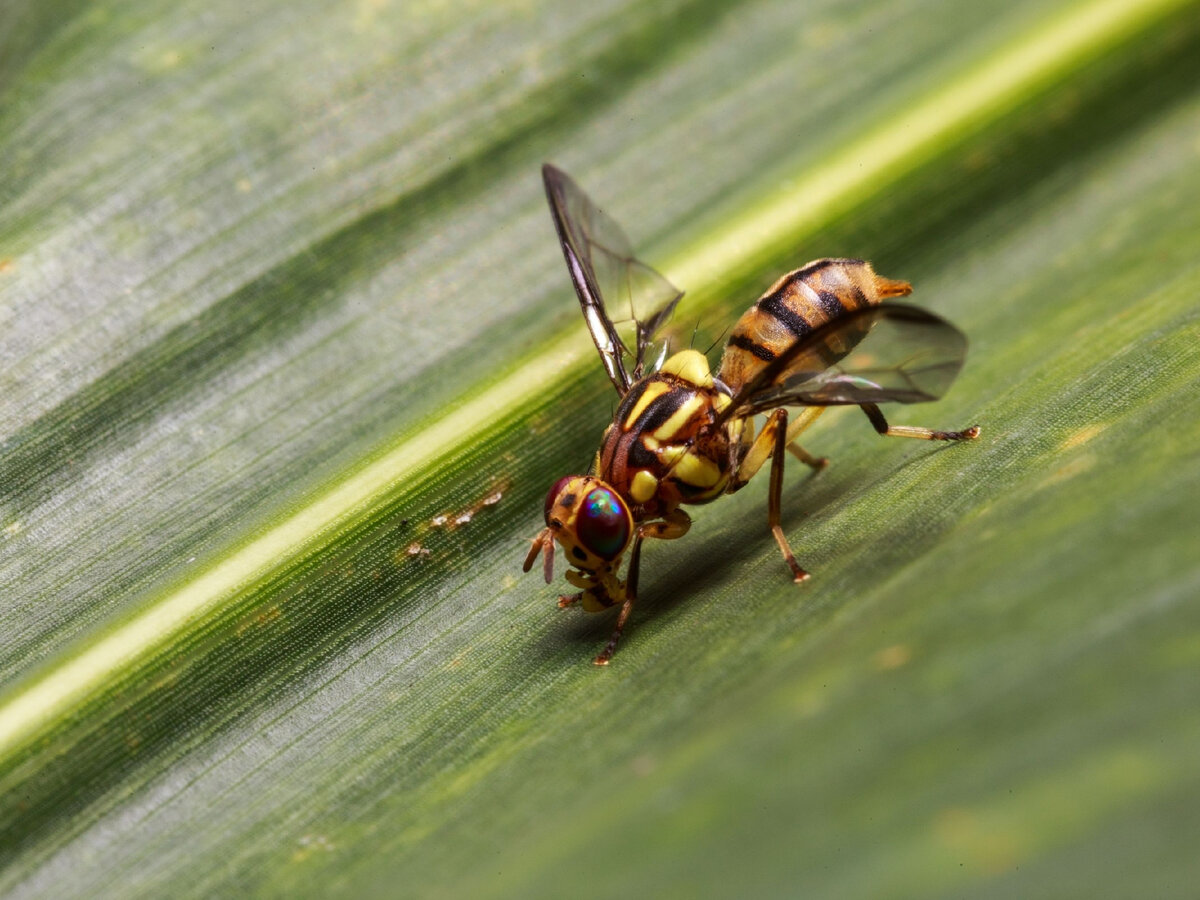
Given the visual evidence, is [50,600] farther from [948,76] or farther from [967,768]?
[948,76]

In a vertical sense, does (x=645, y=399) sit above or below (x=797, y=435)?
above

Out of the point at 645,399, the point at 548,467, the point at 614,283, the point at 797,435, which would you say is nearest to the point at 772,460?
the point at 797,435

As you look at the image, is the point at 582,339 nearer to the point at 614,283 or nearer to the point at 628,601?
the point at 614,283

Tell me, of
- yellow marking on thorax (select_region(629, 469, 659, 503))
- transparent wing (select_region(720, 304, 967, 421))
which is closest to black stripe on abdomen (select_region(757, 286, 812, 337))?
transparent wing (select_region(720, 304, 967, 421))

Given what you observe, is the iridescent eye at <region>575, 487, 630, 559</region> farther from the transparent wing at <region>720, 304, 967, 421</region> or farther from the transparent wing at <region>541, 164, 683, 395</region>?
→ the transparent wing at <region>541, 164, 683, 395</region>

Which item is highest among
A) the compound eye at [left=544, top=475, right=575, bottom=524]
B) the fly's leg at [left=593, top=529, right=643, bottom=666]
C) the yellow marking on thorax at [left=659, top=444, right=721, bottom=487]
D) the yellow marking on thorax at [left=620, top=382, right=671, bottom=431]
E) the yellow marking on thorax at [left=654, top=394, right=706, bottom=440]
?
the yellow marking on thorax at [left=620, top=382, right=671, bottom=431]

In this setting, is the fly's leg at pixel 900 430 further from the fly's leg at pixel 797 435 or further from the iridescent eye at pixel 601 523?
the iridescent eye at pixel 601 523
